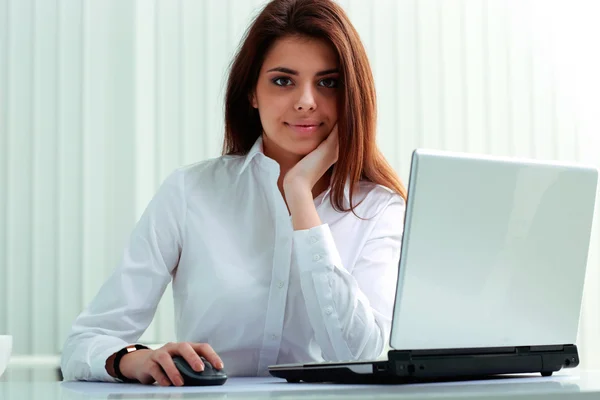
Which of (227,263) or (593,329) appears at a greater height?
(227,263)

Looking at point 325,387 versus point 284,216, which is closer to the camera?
point 325,387

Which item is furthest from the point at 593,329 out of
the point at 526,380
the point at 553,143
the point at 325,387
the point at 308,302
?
the point at 325,387

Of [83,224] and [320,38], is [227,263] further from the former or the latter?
[83,224]

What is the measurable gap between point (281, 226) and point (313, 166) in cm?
15

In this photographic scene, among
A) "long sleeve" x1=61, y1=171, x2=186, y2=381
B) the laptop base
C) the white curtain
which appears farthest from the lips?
the white curtain

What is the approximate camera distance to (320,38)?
1979 mm

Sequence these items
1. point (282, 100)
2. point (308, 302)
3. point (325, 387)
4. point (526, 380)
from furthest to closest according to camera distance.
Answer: point (282, 100) → point (308, 302) → point (526, 380) → point (325, 387)

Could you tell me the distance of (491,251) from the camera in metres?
1.12

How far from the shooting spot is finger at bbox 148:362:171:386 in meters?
1.22

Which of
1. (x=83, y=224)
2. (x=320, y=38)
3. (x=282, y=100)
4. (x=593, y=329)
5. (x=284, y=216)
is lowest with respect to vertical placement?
(x=593, y=329)

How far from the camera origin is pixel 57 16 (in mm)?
3277

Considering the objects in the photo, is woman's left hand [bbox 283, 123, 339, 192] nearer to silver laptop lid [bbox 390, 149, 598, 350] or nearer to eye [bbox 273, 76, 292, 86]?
eye [bbox 273, 76, 292, 86]

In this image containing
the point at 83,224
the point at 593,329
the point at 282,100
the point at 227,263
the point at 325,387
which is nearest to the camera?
the point at 325,387

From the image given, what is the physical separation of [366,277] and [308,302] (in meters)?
0.22
